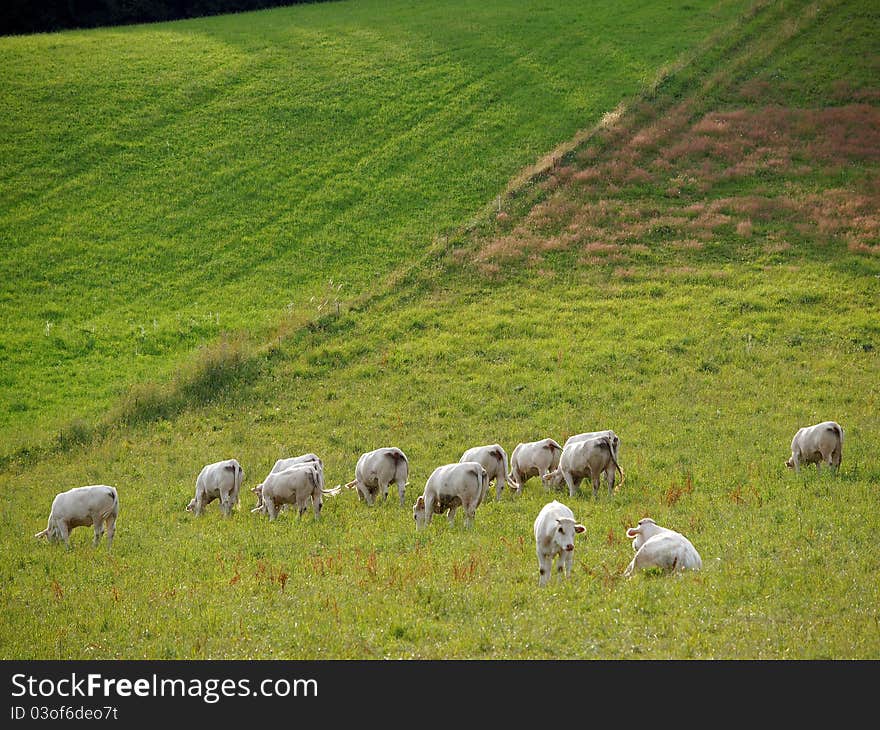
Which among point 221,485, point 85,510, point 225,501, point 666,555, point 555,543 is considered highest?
point 555,543

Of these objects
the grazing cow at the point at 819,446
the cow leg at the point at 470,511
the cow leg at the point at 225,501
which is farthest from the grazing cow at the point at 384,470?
the grazing cow at the point at 819,446

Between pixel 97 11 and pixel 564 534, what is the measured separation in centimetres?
8736

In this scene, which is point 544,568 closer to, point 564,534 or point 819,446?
point 564,534

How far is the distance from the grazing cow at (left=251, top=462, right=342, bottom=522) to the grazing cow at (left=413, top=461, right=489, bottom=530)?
8.71 ft

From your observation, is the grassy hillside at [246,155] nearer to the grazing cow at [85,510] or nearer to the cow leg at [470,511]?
the grazing cow at [85,510]

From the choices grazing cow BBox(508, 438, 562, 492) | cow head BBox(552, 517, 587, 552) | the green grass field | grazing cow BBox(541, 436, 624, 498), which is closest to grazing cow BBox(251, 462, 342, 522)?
the green grass field

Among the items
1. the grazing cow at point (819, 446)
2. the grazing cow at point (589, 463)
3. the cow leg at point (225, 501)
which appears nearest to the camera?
the grazing cow at point (589, 463)

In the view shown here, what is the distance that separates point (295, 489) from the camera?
866 inches

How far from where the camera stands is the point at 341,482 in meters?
25.9

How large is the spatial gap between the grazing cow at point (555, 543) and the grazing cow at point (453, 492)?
4.35 meters

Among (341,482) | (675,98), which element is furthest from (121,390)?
(675,98)

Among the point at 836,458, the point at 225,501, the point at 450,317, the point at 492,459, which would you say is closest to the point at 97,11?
the point at 450,317

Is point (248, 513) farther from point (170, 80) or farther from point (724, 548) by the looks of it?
point (170, 80)

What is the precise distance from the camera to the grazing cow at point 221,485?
23.5 m
